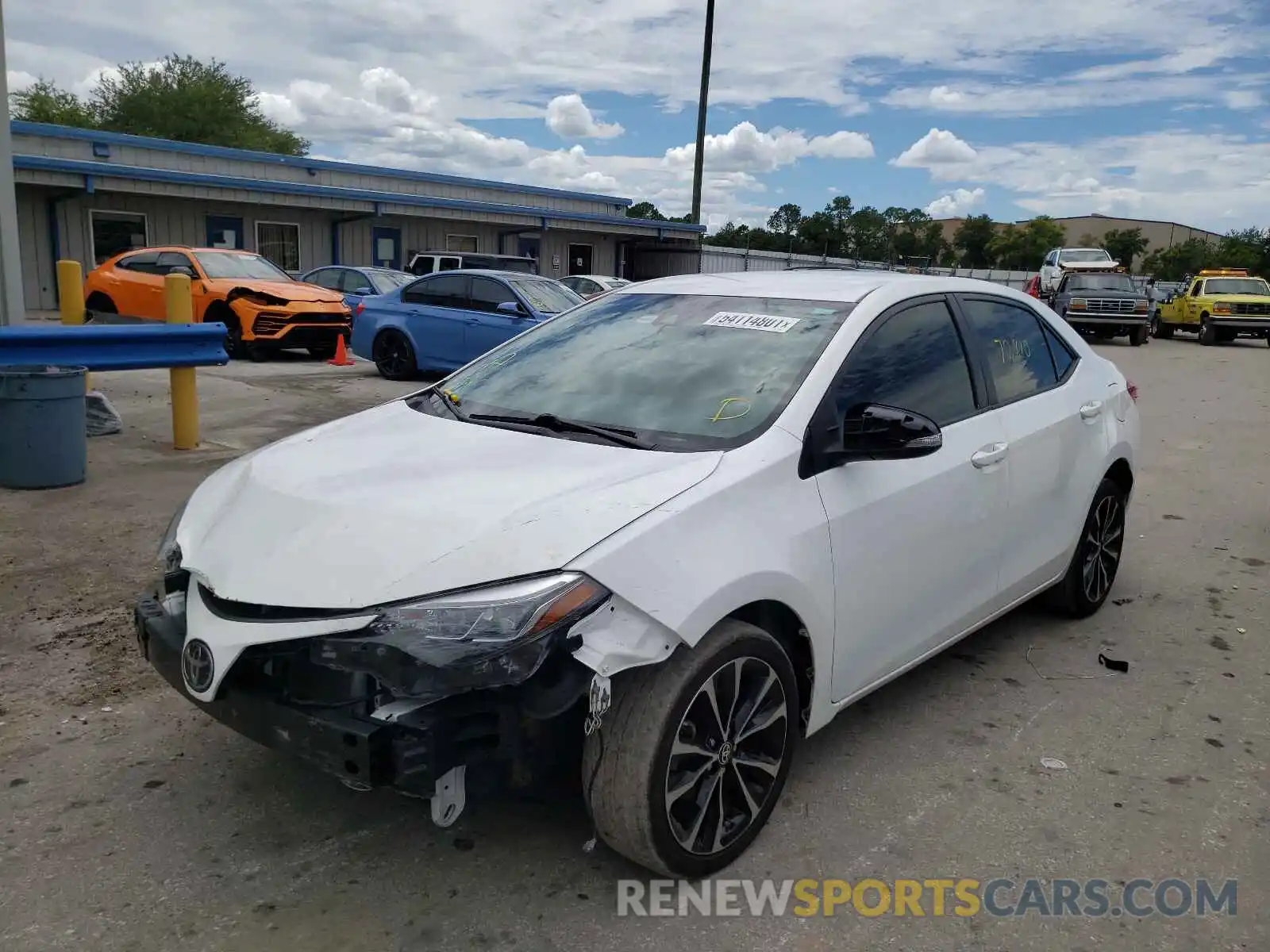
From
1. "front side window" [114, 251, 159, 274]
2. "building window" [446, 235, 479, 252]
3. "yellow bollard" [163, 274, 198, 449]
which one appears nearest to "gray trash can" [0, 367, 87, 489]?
"yellow bollard" [163, 274, 198, 449]

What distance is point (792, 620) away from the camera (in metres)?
3.03

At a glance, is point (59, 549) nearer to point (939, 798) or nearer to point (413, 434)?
point (413, 434)

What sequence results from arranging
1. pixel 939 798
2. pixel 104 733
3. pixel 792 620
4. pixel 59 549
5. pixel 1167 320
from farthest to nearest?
pixel 1167 320, pixel 59 549, pixel 104 733, pixel 939 798, pixel 792 620

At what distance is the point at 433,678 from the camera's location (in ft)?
7.82

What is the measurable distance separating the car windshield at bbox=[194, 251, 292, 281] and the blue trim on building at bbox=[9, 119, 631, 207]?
450 cm

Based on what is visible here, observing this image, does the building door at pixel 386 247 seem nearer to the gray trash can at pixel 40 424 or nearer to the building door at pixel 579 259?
the building door at pixel 579 259

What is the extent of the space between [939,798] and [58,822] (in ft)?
9.03

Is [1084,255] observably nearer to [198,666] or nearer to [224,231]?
[224,231]

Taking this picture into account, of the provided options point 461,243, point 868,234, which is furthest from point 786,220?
point 461,243

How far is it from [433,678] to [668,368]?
1.58 m

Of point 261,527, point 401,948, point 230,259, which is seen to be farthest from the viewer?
point 230,259

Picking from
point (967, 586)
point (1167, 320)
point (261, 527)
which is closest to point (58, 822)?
point (261, 527)

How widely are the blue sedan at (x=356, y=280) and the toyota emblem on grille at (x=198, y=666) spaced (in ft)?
52.0

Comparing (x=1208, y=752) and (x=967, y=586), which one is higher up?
(x=967, y=586)
